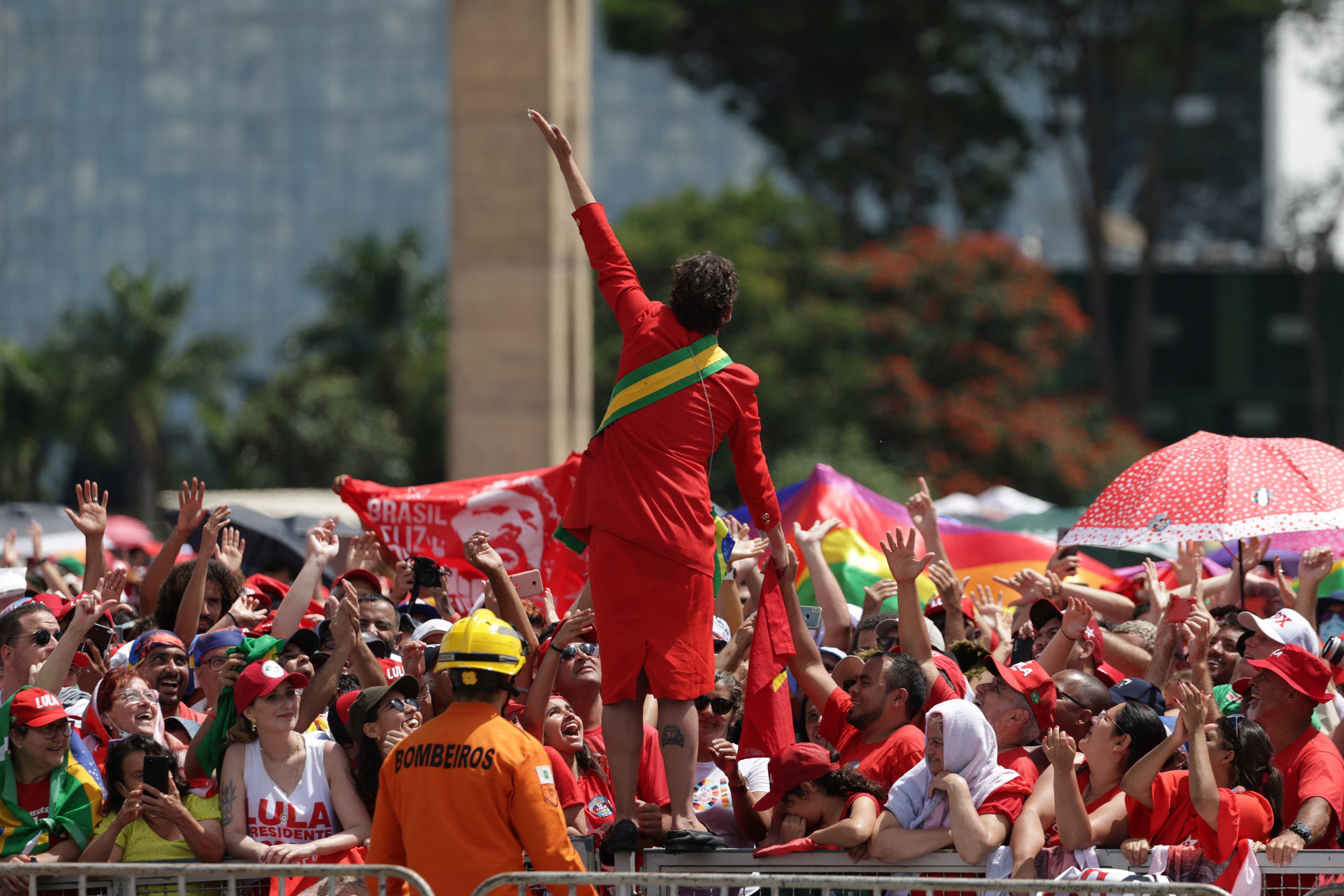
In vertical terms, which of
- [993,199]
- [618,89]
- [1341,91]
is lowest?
[993,199]

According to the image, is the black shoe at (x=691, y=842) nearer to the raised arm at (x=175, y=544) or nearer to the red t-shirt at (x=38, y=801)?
the red t-shirt at (x=38, y=801)

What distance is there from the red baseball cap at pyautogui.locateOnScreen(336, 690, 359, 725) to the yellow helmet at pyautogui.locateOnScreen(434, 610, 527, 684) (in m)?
1.25

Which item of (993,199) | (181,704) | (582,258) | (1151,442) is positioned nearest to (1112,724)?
(181,704)

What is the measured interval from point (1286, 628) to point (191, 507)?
484cm

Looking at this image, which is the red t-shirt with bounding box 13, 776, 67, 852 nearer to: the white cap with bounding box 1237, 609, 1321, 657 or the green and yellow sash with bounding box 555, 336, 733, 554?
the green and yellow sash with bounding box 555, 336, 733, 554

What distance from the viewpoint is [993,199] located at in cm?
3862

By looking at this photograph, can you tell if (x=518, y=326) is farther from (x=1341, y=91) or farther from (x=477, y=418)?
(x=1341, y=91)

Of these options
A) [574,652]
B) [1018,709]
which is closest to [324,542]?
[574,652]

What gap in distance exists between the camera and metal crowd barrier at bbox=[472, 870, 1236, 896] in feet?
15.1

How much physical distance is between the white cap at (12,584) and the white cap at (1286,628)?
18.2 ft

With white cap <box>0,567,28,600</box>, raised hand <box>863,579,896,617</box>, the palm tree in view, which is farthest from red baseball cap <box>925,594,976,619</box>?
the palm tree

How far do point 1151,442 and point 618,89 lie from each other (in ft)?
154

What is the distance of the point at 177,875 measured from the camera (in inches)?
201

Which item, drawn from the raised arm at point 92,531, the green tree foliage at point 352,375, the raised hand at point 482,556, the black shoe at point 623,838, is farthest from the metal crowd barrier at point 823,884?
the green tree foliage at point 352,375
